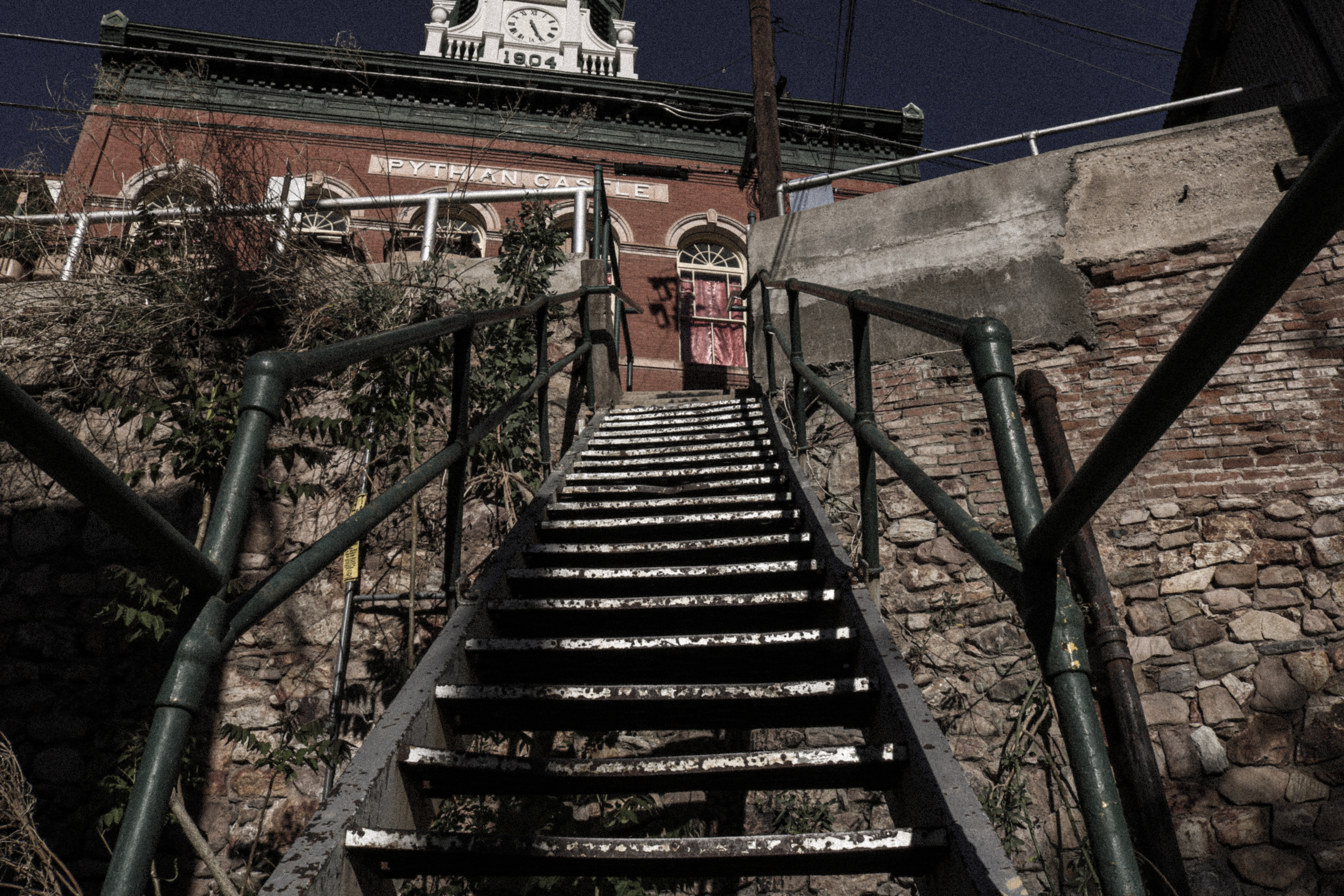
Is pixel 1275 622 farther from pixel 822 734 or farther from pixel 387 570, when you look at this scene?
pixel 387 570

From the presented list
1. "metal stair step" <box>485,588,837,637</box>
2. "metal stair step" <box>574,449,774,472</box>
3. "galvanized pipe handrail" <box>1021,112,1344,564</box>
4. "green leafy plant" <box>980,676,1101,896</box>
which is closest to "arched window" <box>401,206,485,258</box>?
"metal stair step" <box>574,449,774,472</box>

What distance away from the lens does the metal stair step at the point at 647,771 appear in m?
1.85

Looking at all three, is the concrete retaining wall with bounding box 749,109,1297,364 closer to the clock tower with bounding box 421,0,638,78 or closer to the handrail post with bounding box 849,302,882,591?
the handrail post with bounding box 849,302,882,591

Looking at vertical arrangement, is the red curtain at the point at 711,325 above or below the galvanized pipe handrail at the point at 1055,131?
above

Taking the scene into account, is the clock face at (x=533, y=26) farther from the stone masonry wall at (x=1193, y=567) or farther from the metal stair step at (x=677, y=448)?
the metal stair step at (x=677, y=448)

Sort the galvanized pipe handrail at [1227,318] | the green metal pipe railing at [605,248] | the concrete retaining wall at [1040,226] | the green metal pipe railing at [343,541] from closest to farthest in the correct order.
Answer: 1. the galvanized pipe handrail at [1227,318]
2. the green metal pipe railing at [343,541]
3. the concrete retaining wall at [1040,226]
4. the green metal pipe railing at [605,248]

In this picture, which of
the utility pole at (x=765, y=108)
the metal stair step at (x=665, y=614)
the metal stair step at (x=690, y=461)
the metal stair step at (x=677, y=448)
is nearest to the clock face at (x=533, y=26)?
the utility pole at (x=765, y=108)

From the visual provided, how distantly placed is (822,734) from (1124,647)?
65.8 inches

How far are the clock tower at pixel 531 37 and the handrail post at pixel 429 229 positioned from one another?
402 inches

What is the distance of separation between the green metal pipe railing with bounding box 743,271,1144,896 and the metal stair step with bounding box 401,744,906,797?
0.57 m

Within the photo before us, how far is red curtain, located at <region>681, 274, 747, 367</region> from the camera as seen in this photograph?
12758 millimetres

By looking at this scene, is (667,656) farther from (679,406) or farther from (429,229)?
(429,229)

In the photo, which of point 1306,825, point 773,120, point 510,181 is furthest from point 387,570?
point 510,181

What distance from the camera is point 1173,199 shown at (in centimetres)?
548
